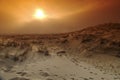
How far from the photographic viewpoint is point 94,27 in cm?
844

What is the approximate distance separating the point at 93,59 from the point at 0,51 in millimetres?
3008

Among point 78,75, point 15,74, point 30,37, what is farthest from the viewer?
point 30,37

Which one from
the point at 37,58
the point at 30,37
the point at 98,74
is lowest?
the point at 98,74

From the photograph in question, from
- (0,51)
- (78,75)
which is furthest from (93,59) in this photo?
(0,51)

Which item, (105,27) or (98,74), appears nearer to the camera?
(98,74)

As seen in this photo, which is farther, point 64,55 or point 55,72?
point 64,55

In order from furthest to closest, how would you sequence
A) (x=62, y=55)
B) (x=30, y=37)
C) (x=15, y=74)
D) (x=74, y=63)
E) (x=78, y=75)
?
(x=30, y=37) < (x=62, y=55) < (x=74, y=63) < (x=78, y=75) < (x=15, y=74)

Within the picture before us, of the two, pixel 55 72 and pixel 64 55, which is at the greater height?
pixel 64 55

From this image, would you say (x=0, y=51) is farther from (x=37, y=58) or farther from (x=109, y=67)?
(x=109, y=67)

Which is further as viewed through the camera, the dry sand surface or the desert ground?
the desert ground

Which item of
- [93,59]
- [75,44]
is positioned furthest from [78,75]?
[75,44]

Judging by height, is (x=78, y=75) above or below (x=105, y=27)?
below

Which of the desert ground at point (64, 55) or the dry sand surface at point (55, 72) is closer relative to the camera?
the dry sand surface at point (55, 72)

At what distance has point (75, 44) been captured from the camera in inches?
326
